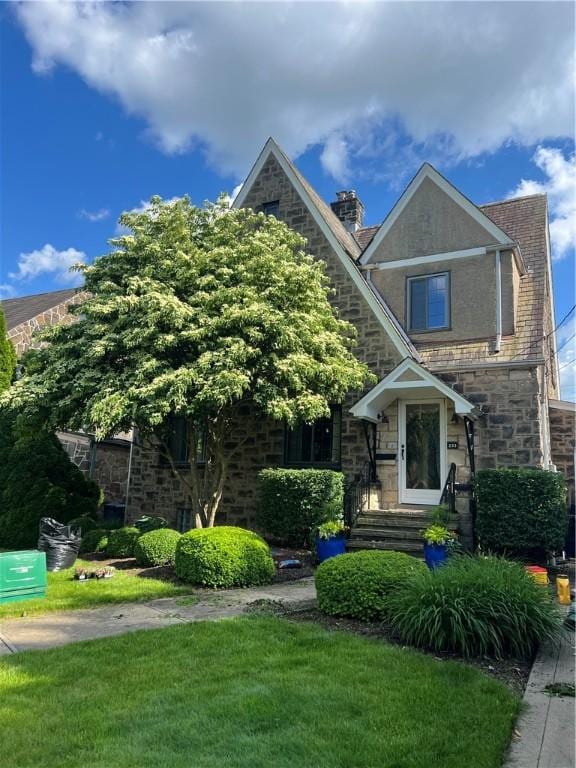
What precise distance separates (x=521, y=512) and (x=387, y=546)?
251 centimetres

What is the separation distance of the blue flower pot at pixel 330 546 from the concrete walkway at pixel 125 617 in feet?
6.03

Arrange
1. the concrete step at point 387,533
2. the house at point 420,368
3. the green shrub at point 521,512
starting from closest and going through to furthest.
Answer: the green shrub at point 521,512 < the concrete step at point 387,533 < the house at point 420,368

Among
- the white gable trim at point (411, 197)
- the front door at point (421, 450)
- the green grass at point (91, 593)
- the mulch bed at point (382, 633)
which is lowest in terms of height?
the green grass at point (91, 593)

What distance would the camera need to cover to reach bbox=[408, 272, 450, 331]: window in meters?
13.2

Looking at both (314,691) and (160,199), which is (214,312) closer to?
(160,199)

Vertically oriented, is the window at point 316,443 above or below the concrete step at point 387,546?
above

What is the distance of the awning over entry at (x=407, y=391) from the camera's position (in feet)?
35.5

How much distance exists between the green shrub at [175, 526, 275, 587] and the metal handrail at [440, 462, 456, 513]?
4.11 metres

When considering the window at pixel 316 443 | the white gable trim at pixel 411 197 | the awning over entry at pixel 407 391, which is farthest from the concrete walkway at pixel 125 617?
the white gable trim at pixel 411 197

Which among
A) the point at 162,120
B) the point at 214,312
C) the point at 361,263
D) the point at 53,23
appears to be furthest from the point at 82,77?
the point at 361,263

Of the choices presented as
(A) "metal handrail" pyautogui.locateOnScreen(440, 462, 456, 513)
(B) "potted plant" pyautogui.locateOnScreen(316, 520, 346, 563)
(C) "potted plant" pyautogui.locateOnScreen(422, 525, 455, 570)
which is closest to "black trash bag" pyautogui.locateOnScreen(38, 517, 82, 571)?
(B) "potted plant" pyautogui.locateOnScreen(316, 520, 346, 563)

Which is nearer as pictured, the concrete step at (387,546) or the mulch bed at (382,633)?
the mulch bed at (382,633)

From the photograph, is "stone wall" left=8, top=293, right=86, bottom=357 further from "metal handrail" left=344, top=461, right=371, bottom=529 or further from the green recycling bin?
the green recycling bin

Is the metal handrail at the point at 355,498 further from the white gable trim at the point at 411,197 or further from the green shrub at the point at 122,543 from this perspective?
the white gable trim at the point at 411,197
